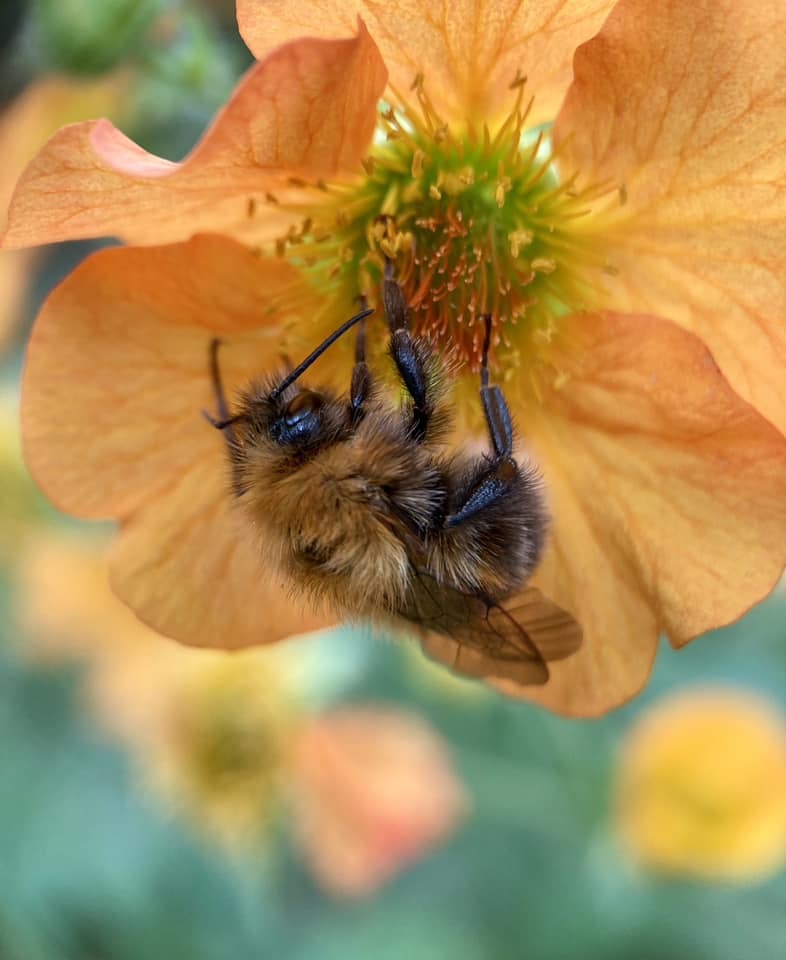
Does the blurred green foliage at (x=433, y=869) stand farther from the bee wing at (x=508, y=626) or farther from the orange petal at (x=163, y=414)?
the bee wing at (x=508, y=626)

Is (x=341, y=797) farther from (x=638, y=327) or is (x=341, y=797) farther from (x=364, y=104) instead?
(x=364, y=104)

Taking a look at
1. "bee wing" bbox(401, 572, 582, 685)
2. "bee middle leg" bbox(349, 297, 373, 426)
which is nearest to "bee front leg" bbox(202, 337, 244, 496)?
"bee middle leg" bbox(349, 297, 373, 426)

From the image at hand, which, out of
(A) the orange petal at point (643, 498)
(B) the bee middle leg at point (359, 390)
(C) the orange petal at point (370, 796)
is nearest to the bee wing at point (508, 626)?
(A) the orange petal at point (643, 498)

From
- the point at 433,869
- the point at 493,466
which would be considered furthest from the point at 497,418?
the point at 433,869

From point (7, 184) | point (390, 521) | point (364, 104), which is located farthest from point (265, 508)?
point (7, 184)

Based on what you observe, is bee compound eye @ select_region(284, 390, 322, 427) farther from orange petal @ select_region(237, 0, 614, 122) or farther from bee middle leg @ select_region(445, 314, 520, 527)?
orange petal @ select_region(237, 0, 614, 122)

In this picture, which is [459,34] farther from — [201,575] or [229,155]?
[201,575]
